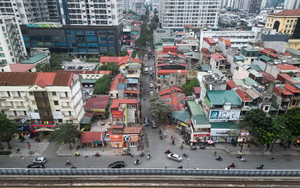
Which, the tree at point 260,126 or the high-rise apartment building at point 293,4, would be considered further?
the high-rise apartment building at point 293,4

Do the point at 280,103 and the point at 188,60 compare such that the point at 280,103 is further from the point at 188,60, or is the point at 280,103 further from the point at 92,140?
the point at 92,140

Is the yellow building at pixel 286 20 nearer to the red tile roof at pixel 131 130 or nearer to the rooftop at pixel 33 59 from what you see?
the red tile roof at pixel 131 130

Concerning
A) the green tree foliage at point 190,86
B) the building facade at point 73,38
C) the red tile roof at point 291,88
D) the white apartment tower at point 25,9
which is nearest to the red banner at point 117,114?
the green tree foliage at point 190,86

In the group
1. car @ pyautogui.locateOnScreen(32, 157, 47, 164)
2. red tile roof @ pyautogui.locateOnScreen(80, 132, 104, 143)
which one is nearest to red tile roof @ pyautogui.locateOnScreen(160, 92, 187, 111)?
red tile roof @ pyautogui.locateOnScreen(80, 132, 104, 143)

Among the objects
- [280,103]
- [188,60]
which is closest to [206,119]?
[280,103]

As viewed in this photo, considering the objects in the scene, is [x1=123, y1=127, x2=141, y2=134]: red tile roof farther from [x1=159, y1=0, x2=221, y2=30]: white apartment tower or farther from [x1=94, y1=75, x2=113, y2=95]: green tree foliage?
[x1=159, y1=0, x2=221, y2=30]: white apartment tower

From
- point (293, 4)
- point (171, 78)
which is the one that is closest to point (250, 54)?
point (171, 78)
